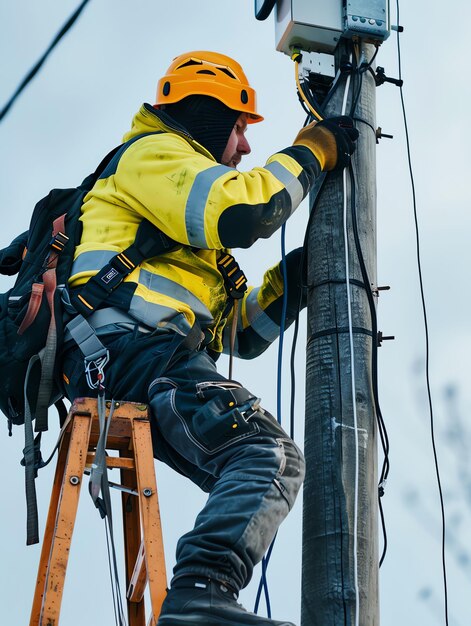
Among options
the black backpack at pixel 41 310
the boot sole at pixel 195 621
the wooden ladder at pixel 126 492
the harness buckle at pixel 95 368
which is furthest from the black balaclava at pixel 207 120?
the boot sole at pixel 195 621

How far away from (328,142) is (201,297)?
3.05 ft

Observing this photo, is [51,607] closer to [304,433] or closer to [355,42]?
[304,433]

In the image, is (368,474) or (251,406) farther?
(368,474)

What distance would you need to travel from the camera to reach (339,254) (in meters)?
5.70

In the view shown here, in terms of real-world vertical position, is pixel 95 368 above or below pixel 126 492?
above

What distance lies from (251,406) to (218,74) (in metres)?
1.84

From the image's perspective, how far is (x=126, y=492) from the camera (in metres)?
5.58

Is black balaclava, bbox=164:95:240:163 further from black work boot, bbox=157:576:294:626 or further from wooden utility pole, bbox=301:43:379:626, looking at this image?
black work boot, bbox=157:576:294:626

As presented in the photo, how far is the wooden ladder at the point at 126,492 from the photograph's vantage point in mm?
4785

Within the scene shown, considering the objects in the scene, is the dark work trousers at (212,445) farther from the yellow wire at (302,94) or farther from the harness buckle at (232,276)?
the yellow wire at (302,94)

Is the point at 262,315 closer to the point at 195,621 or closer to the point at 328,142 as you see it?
the point at 328,142

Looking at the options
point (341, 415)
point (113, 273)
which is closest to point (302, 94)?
point (113, 273)

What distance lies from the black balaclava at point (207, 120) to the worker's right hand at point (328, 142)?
39cm

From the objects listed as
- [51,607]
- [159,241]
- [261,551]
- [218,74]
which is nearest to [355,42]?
[218,74]
